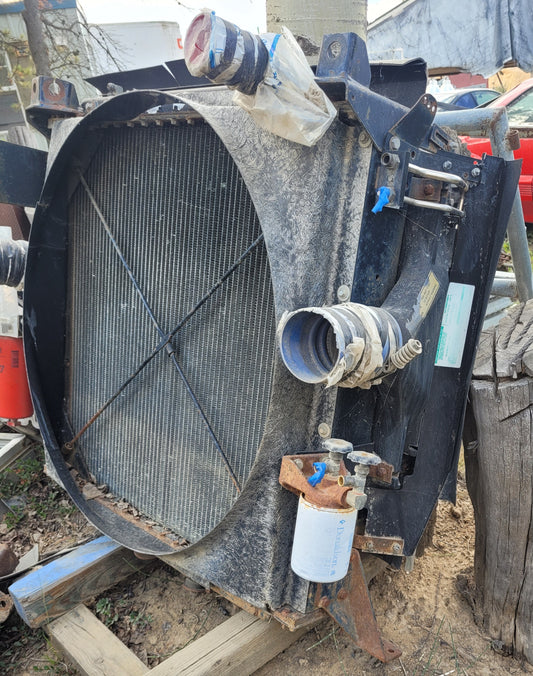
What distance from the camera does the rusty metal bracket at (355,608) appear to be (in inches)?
68.5

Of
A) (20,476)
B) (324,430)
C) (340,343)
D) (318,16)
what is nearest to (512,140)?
(318,16)

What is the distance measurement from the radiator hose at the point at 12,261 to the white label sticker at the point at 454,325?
5.77ft

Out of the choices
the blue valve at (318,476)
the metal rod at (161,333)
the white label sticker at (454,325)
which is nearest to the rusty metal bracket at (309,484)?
the blue valve at (318,476)

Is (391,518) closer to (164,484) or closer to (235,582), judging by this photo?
(235,582)

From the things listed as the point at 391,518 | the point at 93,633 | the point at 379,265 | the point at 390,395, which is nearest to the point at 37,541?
the point at 93,633

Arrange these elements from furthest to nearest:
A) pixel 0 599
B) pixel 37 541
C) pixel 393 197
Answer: pixel 37 541, pixel 0 599, pixel 393 197

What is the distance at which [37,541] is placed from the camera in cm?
275

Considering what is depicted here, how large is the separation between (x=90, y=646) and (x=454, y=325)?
165 cm

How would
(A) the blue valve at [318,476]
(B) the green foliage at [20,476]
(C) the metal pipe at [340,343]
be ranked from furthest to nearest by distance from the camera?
(B) the green foliage at [20,476] < (A) the blue valve at [318,476] < (C) the metal pipe at [340,343]

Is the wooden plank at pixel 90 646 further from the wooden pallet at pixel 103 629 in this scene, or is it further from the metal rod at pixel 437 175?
the metal rod at pixel 437 175

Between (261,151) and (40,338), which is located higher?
(261,151)

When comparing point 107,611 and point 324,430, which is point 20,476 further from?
point 324,430

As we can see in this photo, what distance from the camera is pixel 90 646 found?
6.61 ft

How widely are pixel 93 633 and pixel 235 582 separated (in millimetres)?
631
